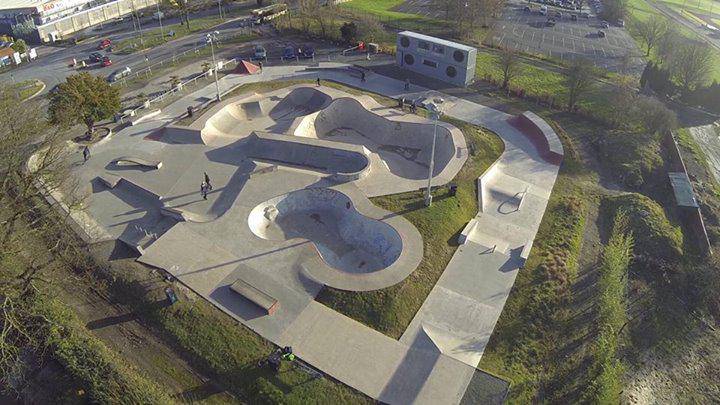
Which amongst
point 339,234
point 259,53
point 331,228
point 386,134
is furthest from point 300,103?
point 339,234

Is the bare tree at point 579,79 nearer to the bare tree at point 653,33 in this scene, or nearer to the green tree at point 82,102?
the bare tree at point 653,33

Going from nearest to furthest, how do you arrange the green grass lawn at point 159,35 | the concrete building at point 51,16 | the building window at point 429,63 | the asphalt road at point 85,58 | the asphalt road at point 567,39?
the building window at point 429,63, the asphalt road at point 85,58, the green grass lawn at point 159,35, the asphalt road at point 567,39, the concrete building at point 51,16

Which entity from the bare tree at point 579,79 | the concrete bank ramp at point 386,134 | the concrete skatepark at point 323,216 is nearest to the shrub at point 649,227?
the concrete skatepark at point 323,216

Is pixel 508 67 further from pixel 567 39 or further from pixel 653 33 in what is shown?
pixel 653 33

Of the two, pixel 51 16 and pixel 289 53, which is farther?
pixel 51 16

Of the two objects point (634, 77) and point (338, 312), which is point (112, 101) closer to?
point (338, 312)

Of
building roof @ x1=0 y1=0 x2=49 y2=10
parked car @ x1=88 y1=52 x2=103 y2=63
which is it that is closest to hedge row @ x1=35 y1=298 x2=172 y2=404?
parked car @ x1=88 y1=52 x2=103 y2=63

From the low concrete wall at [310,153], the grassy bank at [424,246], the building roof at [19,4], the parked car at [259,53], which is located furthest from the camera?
the building roof at [19,4]
